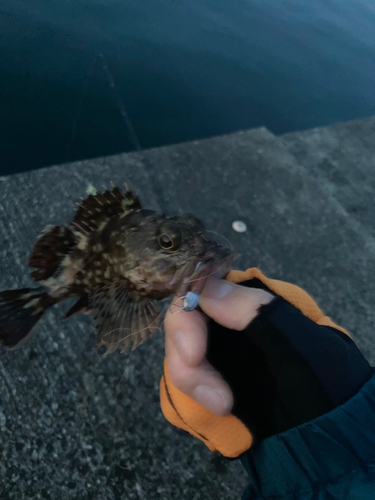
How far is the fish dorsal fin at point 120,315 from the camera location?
1.71m

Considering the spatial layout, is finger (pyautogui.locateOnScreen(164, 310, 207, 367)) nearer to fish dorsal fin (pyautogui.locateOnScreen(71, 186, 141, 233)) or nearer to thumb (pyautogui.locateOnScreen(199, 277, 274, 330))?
thumb (pyautogui.locateOnScreen(199, 277, 274, 330))

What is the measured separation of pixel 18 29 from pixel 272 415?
7.98 metres

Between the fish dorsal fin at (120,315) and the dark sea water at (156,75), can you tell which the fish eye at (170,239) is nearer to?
the fish dorsal fin at (120,315)

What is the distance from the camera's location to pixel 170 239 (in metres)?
1.59

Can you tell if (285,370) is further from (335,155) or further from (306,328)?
(335,155)

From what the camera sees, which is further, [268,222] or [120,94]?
[120,94]

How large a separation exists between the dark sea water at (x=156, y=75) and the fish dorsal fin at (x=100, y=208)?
3791 mm

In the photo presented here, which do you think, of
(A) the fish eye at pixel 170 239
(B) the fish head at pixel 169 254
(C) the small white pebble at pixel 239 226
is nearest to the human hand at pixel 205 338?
(B) the fish head at pixel 169 254

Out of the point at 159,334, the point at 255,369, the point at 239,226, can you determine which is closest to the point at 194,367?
the point at 255,369

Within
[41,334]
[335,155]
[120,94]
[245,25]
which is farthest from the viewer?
[245,25]

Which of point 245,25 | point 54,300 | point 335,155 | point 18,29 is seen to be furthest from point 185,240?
point 245,25

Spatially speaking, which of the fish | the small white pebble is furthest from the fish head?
the small white pebble

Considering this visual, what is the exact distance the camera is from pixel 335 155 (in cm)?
450

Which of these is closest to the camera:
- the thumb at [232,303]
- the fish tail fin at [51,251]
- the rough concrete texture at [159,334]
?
the thumb at [232,303]
